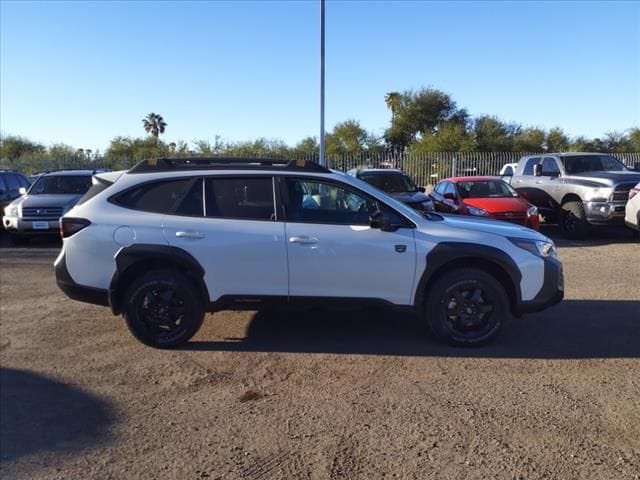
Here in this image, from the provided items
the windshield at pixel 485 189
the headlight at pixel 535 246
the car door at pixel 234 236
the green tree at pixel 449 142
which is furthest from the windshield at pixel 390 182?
the green tree at pixel 449 142

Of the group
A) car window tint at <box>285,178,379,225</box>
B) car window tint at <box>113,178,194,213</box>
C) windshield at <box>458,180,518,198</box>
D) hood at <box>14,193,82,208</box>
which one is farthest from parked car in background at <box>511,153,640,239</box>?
hood at <box>14,193,82,208</box>

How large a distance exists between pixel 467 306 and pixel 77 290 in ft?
12.3

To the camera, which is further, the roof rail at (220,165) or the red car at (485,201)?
the red car at (485,201)

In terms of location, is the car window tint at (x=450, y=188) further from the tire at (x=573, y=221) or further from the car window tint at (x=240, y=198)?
the car window tint at (x=240, y=198)

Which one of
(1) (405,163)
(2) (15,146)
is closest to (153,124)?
(2) (15,146)

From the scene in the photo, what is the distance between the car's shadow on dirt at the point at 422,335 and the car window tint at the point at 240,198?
131cm

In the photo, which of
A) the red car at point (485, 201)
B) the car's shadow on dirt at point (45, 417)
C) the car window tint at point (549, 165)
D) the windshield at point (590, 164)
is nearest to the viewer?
the car's shadow on dirt at point (45, 417)

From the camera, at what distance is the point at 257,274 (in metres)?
5.46

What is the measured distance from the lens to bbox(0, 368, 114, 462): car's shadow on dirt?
3.83 meters

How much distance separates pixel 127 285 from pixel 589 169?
12291 millimetres

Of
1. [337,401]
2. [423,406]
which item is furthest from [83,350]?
[423,406]

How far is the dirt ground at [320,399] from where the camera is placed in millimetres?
3504

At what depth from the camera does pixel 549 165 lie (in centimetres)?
1470

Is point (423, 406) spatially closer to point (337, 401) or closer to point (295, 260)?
point (337, 401)
